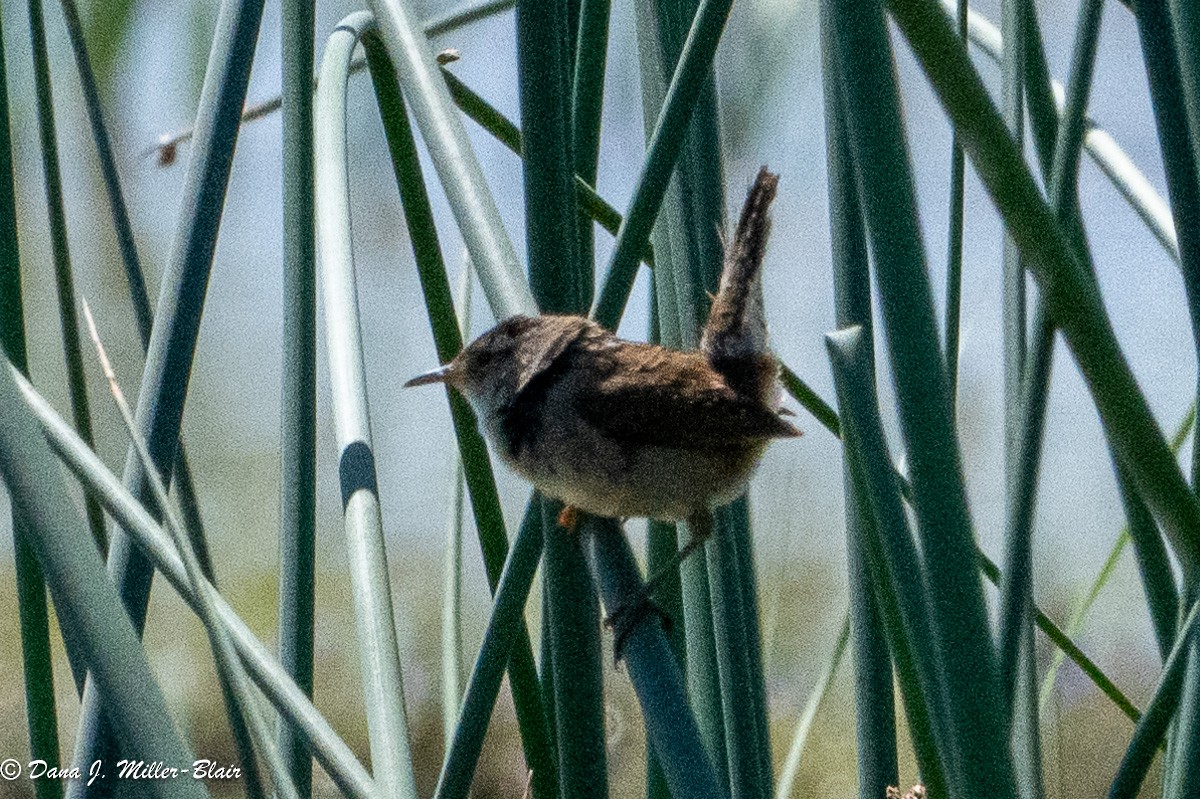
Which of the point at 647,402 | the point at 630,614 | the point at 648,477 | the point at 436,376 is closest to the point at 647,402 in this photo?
the point at 647,402

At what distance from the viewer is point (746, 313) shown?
4.39 feet

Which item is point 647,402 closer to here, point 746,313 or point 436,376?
point 746,313

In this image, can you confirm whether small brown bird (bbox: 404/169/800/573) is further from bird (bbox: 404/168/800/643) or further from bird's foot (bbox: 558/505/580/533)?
bird's foot (bbox: 558/505/580/533)

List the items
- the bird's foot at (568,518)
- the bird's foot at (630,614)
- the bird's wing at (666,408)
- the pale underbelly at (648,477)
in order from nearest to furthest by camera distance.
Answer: the bird's foot at (630,614), the bird's foot at (568,518), the pale underbelly at (648,477), the bird's wing at (666,408)

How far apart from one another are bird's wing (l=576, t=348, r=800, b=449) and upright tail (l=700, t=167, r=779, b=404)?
1.9 inches

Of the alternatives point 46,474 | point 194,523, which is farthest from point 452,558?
point 46,474

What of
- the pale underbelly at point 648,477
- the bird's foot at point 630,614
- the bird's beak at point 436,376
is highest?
the bird's beak at point 436,376

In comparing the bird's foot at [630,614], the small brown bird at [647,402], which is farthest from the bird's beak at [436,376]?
the bird's foot at [630,614]

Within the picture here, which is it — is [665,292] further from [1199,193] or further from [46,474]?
[46,474]

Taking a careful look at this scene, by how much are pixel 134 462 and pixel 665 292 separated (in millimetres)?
482

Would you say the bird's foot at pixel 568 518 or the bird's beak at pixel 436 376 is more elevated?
the bird's beak at pixel 436 376

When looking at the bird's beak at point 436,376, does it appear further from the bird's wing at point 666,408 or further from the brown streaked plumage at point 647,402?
the bird's wing at point 666,408

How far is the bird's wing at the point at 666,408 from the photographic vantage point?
1326 millimetres

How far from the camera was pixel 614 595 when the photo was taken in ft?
2.70
